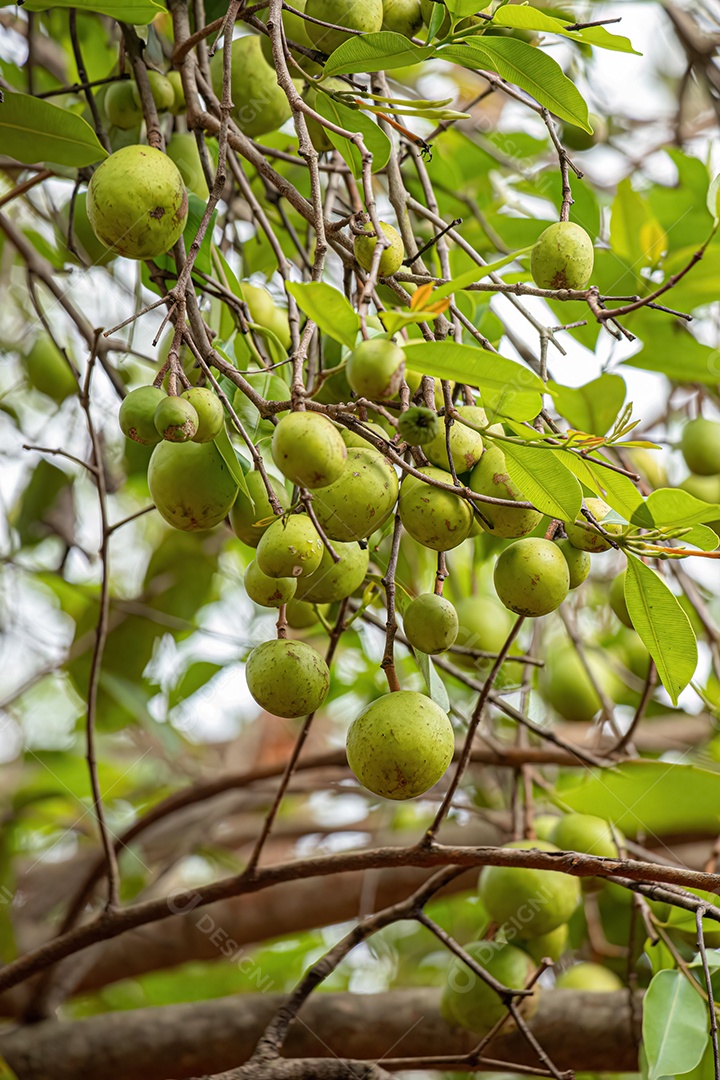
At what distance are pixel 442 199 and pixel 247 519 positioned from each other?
2.34ft

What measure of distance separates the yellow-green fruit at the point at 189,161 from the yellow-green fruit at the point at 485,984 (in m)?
0.80

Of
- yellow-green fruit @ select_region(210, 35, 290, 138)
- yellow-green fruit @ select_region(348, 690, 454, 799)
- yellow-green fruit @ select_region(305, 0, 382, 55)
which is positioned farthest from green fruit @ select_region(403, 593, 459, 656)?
yellow-green fruit @ select_region(210, 35, 290, 138)

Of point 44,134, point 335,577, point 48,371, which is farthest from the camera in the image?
point 48,371

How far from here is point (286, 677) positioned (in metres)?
0.69

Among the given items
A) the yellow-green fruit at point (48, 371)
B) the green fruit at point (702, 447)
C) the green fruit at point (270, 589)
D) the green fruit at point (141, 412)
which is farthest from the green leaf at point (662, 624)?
the yellow-green fruit at point (48, 371)

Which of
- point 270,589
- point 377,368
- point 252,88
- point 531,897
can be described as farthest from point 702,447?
point 377,368

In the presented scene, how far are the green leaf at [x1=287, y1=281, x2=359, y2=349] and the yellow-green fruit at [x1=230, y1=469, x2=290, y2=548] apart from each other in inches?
7.1

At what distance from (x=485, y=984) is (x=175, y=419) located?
73 centimetres

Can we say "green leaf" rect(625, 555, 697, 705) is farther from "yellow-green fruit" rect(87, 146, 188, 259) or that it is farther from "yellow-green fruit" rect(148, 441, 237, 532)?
"yellow-green fruit" rect(87, 146, 188, 259)

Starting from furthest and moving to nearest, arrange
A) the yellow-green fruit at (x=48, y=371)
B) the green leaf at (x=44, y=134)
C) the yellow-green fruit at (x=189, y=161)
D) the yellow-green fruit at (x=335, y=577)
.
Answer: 1. the yellow-green fruit at (x=48, y=371)
2. the yellow-green fruit at (x=189, y=161)
3. the green leaf at (x=44, y=134)
4. the yellow-green fruit at (x=335, y=577)

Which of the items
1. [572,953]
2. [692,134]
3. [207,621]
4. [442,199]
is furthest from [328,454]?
[692,134]

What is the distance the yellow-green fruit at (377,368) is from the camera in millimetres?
514

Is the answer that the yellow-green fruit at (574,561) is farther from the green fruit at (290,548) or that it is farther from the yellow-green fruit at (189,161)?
the yellow-green fruit at (189,161)

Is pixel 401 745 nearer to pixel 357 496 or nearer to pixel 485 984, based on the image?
pixel 357 496
